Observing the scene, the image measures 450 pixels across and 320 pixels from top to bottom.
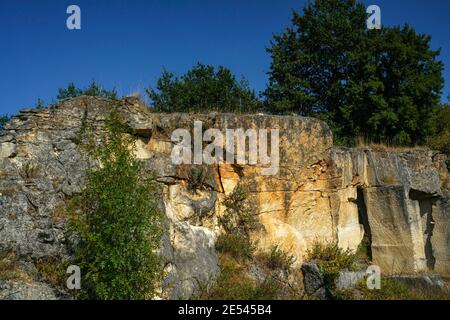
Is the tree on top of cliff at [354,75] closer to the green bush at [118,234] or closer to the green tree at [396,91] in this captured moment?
the green tree at [396,91]

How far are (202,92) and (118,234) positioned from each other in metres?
12.7

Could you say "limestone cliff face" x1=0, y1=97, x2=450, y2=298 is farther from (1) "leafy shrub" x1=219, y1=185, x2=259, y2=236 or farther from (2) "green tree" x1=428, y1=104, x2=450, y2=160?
(2) "green tree" x1=428, y1=104, x2=450, y2=160

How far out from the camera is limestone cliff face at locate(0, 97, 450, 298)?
9.74 meters

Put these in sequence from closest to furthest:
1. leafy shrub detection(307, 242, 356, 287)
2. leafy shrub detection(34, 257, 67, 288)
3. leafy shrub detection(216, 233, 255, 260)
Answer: leafy shrub detection(34, 257, 67, 288), leafy shrub detection(216, 233, 255, 260), leafy shrub detection(307, 242, 356, 287)

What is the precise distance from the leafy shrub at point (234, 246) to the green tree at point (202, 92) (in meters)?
8.32

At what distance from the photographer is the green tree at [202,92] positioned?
1986 cm

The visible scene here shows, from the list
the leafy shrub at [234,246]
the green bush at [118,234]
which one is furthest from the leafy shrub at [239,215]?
the green bush at [118,234]

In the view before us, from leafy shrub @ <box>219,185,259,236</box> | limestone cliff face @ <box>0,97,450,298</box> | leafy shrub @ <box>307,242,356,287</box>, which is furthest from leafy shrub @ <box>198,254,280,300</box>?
leafy shrub @ <box>307,242,356,287</box>

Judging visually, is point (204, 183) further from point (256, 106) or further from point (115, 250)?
point (256, 106)

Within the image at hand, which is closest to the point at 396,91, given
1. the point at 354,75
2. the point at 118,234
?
the point at 354,75

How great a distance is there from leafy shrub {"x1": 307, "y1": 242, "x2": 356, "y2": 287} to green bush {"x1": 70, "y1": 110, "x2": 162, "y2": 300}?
15.2ft

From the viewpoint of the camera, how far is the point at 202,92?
20.5 m

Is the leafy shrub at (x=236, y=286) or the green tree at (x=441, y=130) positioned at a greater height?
the green tree at (x=441, y=130)
